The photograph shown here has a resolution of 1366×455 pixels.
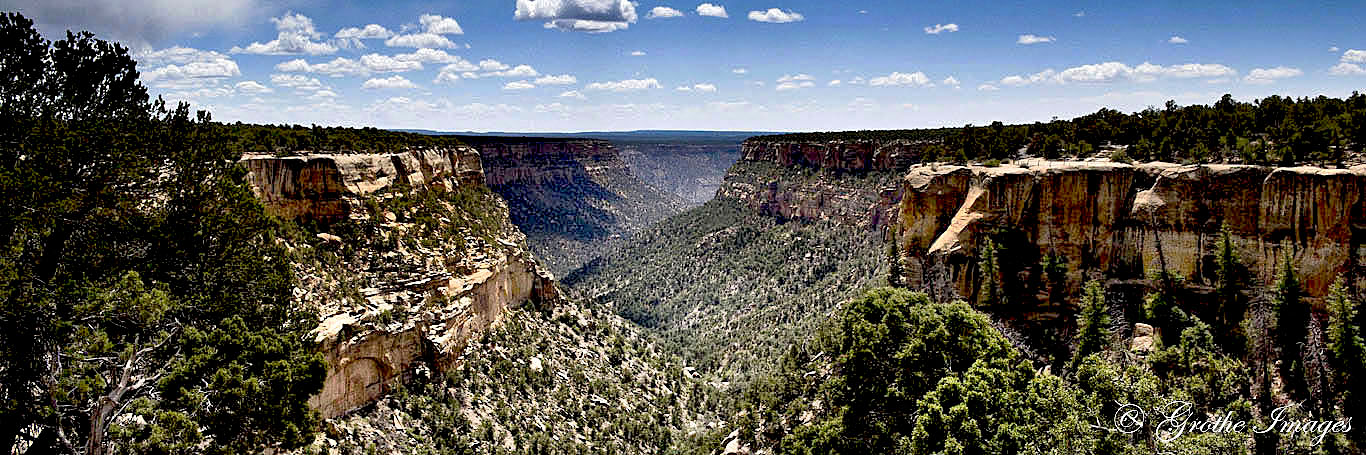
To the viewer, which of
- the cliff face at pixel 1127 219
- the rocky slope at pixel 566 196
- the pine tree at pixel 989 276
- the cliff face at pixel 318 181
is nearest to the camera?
the cliff face at pixel 1127 219

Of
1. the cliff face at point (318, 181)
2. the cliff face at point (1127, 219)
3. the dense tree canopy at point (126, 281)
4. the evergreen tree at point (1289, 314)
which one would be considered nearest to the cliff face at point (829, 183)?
the cliff face at point (1127, 219)

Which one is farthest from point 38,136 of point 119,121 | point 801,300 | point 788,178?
point 788,178

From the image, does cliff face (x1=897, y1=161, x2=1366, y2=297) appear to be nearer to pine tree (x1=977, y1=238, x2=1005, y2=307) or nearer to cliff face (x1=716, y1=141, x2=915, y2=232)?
pine tree (x1=977, y1=238, x2=1005, y2=307)

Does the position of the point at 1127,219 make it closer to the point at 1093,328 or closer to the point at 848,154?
the point at 1093,328

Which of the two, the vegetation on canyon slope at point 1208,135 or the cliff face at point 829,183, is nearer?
the vegetation on canyon slope at point 1208,135

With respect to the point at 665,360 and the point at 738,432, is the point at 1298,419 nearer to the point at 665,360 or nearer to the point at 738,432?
the point at 738,432

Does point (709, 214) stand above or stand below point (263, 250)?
below

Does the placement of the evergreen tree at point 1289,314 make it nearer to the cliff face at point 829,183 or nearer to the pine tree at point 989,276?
the pine tree at point 989,276

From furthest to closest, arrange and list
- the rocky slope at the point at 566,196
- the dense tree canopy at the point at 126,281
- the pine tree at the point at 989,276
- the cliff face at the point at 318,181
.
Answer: the rocky slope at the point at 566,196
the cliff face at the point at 318,181
the pine tree at the point at 989,276
the dense tree canopy at the point at 126,281
